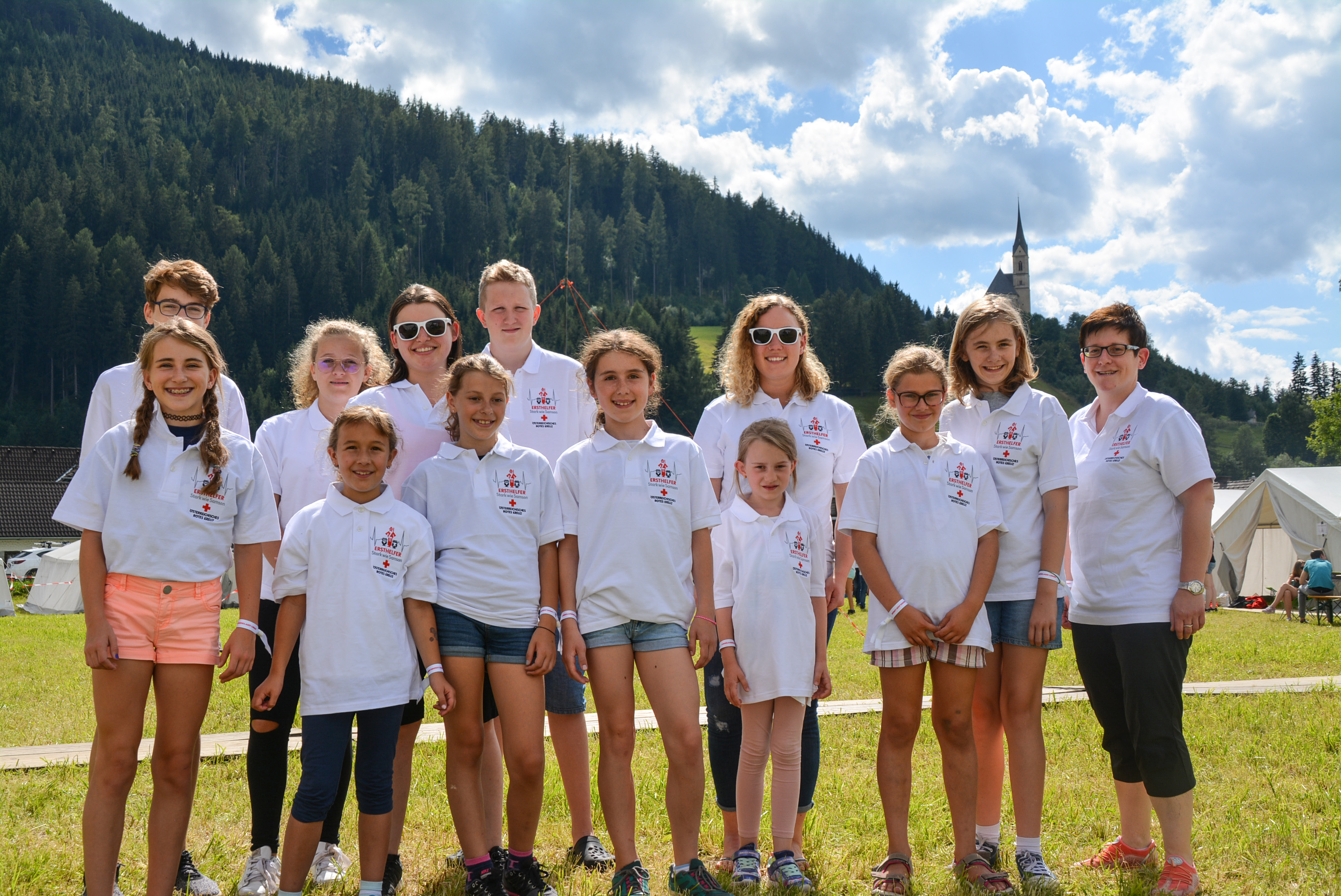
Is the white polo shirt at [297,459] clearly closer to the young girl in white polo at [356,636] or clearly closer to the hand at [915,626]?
the young girl in white polo at [356,636]

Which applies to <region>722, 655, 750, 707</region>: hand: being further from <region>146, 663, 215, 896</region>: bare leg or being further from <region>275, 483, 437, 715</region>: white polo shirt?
<region>146, 663, 215, 896</region>: bare leg

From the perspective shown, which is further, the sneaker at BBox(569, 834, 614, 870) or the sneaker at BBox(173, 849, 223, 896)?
the sneaker at BBox(569, 834, 614, 870)

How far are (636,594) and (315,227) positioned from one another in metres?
91.4

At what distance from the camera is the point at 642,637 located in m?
3.38

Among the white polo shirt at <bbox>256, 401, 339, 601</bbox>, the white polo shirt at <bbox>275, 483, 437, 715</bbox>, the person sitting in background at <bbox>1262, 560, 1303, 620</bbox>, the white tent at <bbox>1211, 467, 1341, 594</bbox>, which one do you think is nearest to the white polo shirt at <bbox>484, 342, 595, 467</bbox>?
the white polo shirt at <bbox>256, 401, 339, 601</bbox>

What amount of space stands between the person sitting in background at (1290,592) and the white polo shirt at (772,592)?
17708 mm

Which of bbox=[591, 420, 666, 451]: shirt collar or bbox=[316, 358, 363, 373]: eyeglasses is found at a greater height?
bbox=[316, 358, 363, 373]: eyeglasses

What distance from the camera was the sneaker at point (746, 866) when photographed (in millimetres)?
3471

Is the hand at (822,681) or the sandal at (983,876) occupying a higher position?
the hand at (822,681)

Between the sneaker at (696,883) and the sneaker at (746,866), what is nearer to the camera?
the sneaker at (696,883)

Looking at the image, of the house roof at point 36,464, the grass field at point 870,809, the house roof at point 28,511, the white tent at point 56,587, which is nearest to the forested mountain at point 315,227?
the house roof at point 36,464

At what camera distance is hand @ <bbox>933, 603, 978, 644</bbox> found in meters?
3.46

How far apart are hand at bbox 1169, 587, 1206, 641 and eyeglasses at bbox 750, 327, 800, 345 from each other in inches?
75.6

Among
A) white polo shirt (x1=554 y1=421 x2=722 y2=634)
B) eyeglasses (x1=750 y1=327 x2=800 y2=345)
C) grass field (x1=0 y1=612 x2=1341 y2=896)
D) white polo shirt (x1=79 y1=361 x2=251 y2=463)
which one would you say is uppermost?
eyeglasses (x1=750 y1=327 x2=800 y2=345)
